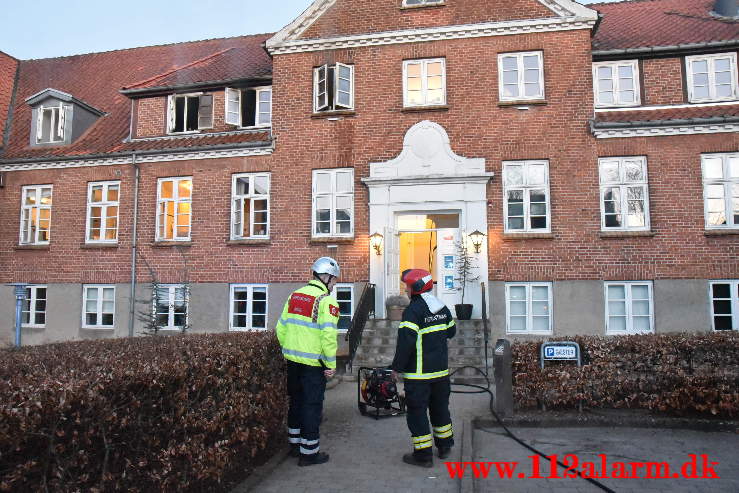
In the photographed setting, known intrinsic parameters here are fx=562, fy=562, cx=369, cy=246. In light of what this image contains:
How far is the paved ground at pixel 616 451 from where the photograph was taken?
212 inches

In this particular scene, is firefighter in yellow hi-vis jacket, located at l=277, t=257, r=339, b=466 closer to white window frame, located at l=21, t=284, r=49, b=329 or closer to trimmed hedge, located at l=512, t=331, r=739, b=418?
trimmed hedge, located at l=512, t=331, r=739, b=418

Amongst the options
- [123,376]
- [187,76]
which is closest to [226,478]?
[123,376]

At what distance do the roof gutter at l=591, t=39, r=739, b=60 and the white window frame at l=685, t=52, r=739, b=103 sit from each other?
222 millimetres

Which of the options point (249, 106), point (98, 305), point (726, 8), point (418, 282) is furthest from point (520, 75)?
point (98, 305)

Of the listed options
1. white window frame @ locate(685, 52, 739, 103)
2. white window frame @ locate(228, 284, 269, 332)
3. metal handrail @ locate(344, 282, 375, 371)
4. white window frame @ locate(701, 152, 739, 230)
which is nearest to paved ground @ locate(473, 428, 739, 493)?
metal handrail @ locate(344, 282, 375, 371)

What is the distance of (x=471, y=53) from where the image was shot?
14.9 m

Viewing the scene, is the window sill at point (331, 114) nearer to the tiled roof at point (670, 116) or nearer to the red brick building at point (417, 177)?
the red brick building at point (417, 177)

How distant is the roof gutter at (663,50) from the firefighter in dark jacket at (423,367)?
37.7 ft

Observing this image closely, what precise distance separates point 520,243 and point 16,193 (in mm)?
15395

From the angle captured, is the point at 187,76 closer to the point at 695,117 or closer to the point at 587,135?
the point at 587,135

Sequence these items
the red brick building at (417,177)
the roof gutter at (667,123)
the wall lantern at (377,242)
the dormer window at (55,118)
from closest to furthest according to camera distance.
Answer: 1. the roof gutter at (667,123)
2. the red brick building at (417,177)
3. the wall lantern at (377,242)
4. the dormer window at (55,118)

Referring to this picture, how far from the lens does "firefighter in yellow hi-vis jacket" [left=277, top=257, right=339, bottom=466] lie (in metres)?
5.80

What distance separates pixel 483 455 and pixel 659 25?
49.4ft

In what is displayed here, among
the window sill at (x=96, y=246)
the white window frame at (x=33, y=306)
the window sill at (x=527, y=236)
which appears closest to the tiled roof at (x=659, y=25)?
the window sill at (x=527, y=236)
